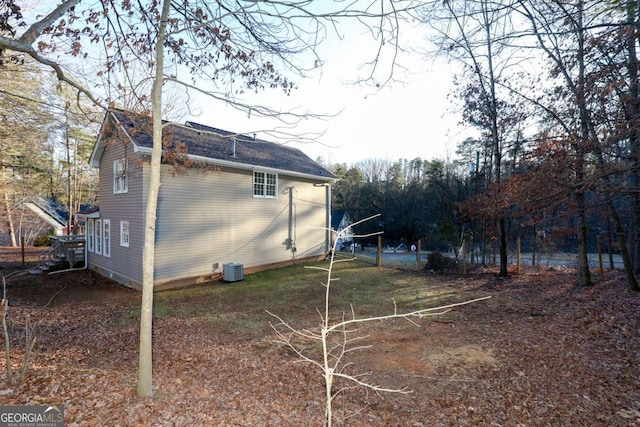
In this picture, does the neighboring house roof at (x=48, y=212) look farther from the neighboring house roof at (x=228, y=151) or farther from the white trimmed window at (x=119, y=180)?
the white trimmed window at (x=119, y=180)

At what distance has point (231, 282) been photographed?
36.6ft

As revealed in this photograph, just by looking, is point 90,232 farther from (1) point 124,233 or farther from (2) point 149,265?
(2) point 149,265

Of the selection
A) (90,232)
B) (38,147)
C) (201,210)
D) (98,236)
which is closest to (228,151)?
(201,210)

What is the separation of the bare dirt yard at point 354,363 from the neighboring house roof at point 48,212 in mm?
15964

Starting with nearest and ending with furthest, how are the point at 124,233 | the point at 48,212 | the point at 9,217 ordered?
the point at 124,233 → the point at 9,217 → the point at 48,212

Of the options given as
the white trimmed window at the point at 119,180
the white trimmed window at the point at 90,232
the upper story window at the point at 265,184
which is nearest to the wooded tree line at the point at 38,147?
the white trimmed window at the point at 119,180

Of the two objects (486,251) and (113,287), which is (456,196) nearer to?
(486,251)

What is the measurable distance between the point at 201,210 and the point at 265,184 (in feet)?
10.5

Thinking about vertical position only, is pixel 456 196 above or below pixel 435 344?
above

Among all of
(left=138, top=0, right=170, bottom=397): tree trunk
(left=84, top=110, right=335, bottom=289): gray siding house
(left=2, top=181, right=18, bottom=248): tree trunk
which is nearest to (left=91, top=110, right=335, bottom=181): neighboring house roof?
(left=84, top=110, right=335, bottom=289): gray siding house

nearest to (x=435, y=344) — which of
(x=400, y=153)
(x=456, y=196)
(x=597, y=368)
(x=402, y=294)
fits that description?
(x=597, y=368)

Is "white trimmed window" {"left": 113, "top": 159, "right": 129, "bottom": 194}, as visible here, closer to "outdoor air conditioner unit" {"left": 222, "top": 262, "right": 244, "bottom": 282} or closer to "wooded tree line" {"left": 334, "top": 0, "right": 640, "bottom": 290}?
"outdoor air conditioner unit" {"left": 222, "top": 262, "right": 244, "bottom": 282}

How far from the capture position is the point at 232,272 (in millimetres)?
11156

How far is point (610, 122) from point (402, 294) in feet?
20.8
